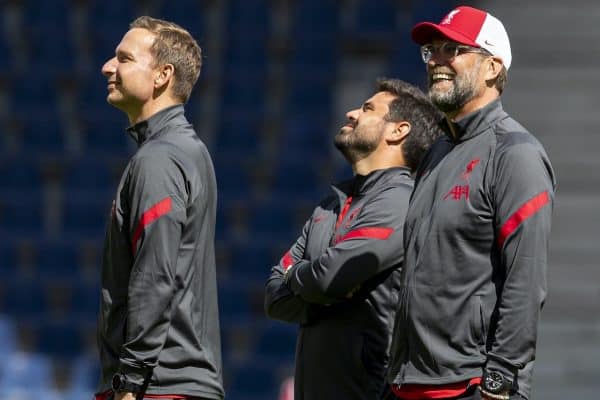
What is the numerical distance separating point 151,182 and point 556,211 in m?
6.14

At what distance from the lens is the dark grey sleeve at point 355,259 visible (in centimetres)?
366

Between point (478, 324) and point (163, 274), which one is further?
point (163, 274)

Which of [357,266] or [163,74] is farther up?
[163,74]

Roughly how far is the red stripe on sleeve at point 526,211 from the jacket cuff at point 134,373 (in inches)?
36.9

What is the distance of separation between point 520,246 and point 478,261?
137mm

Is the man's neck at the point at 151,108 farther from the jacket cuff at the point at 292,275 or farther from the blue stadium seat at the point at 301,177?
the blue stadium seat at the point at 301,177

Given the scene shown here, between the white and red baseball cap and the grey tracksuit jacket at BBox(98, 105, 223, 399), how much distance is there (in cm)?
71

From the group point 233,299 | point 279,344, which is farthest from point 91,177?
point 279,344

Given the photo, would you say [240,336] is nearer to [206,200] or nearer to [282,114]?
[282,114]

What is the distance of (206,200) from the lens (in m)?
3.33

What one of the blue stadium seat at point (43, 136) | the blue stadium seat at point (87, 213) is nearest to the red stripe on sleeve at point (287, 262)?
the blue stadium seat at point (87, 213)

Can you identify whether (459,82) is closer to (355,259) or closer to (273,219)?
(355,259)

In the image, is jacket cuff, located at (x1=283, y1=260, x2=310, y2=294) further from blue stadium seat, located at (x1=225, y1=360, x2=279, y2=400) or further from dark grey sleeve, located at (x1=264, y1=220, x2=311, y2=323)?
blue stadium seat, located at (x1=225, y1=360, x2=279, y2=400)

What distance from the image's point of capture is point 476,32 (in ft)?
10.5
